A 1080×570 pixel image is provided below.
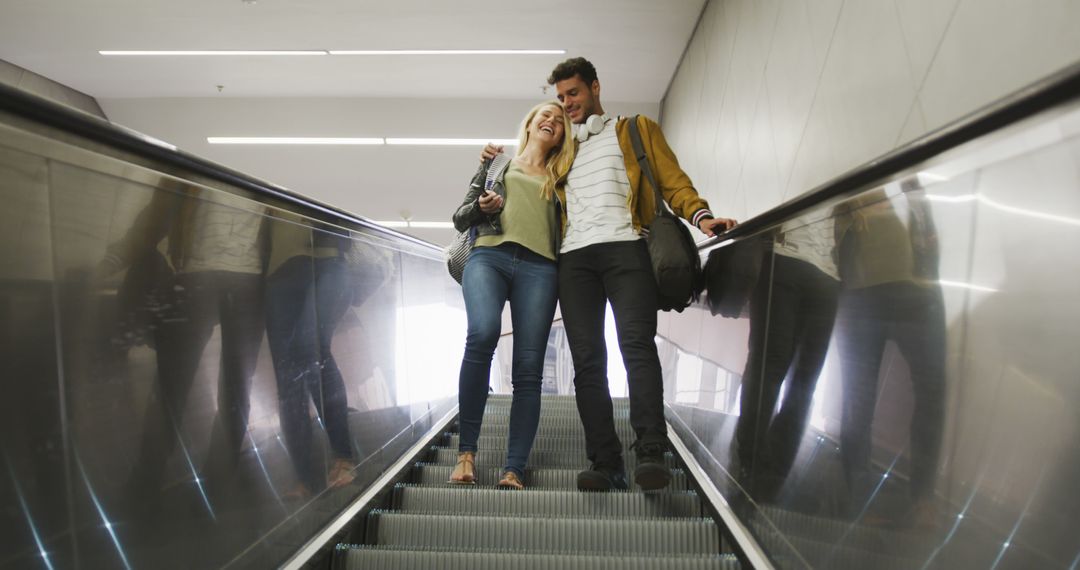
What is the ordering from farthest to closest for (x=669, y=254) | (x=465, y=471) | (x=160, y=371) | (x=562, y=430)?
1. (x=562, y=430)
2. (x=465, y=471)
3. (x=669, y=254)
4. (x=160, y=371)

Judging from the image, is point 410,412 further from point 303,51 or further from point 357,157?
point 357,157

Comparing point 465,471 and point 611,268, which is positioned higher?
point 611,268

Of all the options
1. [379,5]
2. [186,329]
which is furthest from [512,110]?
[186,329]

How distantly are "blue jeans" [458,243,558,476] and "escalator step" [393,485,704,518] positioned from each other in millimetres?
151

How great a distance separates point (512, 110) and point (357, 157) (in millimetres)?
2500

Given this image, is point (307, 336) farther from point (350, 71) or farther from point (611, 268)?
point (350, 71)

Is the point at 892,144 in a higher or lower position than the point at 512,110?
lower

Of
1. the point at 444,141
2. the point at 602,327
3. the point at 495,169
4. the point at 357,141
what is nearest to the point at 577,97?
the point at 495,169

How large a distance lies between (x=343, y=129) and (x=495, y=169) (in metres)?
8.38

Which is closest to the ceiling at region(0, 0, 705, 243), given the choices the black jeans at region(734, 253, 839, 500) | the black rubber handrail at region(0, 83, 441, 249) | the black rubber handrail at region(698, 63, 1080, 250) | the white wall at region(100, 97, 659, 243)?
the white wall at region(100, 97, 659, 243)

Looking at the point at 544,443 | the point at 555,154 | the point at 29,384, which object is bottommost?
the point at 544,443

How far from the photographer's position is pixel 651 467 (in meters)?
2.43

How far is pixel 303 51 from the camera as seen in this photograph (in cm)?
859

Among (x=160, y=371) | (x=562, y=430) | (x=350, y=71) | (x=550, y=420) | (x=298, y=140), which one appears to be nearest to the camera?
(x=160, y=371)
